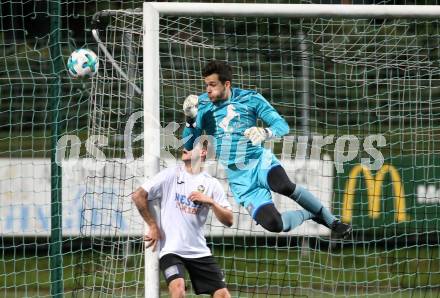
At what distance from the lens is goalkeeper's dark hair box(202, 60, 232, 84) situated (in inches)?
272

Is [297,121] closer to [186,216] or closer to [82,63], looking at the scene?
[186,216]

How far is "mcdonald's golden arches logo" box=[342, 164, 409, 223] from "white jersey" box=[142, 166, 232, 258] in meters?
2.15

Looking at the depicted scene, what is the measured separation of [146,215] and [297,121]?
1.93 metres

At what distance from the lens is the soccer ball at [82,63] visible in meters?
6.95

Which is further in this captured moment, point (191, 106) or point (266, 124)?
point (266, 124)

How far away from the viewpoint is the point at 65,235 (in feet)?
31.2

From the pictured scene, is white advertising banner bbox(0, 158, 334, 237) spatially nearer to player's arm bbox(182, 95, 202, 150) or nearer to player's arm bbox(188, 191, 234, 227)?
player's arm bbox(182, 95, 202, 150)

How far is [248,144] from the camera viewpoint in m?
7.09

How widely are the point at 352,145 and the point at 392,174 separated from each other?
1020 millimetres

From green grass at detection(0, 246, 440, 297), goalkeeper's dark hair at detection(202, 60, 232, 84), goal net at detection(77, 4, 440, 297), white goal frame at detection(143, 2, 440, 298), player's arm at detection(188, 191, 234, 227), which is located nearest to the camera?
player's arm at detection(188, 191, 234, 227)

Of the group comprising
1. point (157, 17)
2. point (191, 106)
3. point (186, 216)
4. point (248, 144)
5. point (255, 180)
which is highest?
point (157, 17)

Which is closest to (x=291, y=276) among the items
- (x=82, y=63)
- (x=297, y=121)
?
(x=297, y=121)

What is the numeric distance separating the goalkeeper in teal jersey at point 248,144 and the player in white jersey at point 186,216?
1.40 ft

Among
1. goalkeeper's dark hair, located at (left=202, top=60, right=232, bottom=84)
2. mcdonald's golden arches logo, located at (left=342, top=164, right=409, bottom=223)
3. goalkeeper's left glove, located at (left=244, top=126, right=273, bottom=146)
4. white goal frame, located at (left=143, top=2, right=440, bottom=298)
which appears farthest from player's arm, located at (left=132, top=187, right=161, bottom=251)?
mcdonald's golden arches logo, located at (left=342, top=164, right=409, bottom=223)
